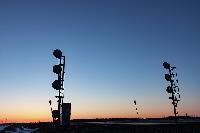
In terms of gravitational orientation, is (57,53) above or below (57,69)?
above

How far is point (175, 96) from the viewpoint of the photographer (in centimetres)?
4328

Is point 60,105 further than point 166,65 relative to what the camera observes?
No

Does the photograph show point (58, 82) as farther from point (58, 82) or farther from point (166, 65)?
point (166, 65)

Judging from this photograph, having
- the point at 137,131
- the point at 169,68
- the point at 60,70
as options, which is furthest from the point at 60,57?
the point at 169,68

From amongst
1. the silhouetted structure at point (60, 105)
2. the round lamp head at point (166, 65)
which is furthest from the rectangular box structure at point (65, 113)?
the round lamp head at point (166, 65)

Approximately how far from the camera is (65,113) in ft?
93.4

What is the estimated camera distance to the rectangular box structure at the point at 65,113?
28.0m

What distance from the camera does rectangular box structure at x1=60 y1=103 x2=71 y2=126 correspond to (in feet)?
91.8

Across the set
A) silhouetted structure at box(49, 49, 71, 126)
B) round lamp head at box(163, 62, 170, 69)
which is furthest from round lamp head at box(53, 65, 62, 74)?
round lamp head at box(163, 62, 170, 69)

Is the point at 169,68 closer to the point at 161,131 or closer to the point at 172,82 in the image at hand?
the point at 172,82

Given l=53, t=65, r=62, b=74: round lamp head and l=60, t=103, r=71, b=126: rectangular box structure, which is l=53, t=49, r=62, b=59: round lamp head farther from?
l=60, t=103, r=71, b=126: rectangular box structure

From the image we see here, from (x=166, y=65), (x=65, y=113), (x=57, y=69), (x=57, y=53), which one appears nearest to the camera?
(x=65, y=113)

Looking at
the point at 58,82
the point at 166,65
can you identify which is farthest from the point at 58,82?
the point at 166,65

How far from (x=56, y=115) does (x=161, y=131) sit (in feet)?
31.2
